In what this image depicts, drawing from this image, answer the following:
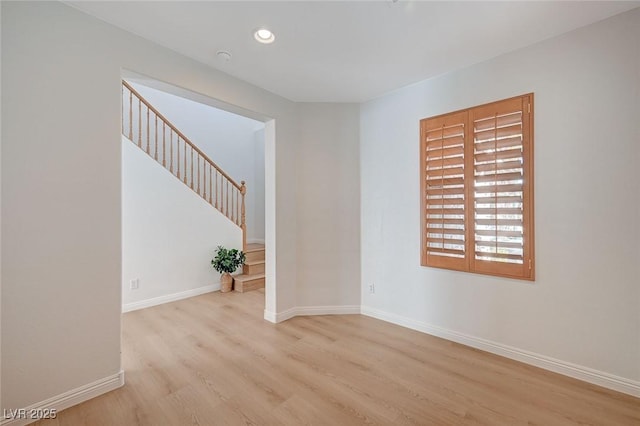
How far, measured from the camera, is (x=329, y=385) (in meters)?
2.07

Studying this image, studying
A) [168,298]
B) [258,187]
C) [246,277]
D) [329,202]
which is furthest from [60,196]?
[258,187]

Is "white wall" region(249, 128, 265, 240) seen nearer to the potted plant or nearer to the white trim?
the potted plant

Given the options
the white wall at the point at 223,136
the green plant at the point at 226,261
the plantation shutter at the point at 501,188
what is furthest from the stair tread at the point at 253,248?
the plantation shutter at the point at 501,188

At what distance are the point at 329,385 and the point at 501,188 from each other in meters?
2.16

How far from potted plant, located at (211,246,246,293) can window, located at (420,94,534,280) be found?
9.82 feet

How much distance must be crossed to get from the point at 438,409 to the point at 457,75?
9.30ft

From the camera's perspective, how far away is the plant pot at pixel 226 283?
4.54m

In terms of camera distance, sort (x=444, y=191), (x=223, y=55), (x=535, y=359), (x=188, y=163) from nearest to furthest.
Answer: (x=535, y=359) → (x=223, y=55) → (x=444, y=191) → (x=188, y=163)

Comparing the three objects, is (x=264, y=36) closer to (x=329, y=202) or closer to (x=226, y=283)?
(x=329, y=202)

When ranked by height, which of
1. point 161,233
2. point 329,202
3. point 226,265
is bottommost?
point 226,265

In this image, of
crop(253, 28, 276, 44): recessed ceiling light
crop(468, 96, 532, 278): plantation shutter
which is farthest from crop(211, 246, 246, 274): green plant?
crop(468, 96, 532, 278): plantation shutter

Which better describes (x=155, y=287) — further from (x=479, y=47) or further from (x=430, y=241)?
(x=479, y=47)

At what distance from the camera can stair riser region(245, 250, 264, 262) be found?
523 cm

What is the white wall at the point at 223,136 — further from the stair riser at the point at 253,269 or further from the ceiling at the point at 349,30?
the ceiling at the point at 349,30
